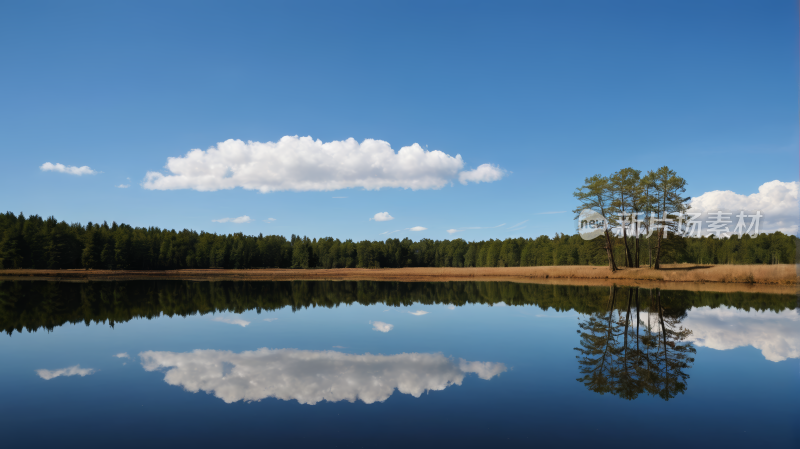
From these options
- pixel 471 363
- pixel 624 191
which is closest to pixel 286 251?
pixel 624 191

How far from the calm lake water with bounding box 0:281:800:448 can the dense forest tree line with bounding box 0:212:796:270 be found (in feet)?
164

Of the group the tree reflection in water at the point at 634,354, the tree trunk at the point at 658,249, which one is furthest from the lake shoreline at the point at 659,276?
the tree reflection in water at the point at 634,354

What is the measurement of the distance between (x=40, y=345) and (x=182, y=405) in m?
11.3

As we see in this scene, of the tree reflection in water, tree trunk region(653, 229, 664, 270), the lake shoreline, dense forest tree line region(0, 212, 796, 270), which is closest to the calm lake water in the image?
the tree reflection in water

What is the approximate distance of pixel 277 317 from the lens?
23.5 metres

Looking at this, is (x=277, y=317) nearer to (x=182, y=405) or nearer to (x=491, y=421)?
(x=182, y=405)

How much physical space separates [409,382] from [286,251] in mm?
146373

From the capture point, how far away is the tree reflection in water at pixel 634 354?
1012 centimetres

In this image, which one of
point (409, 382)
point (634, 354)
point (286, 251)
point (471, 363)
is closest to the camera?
A: point (409, 382)

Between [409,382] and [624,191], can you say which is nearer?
[409,382]

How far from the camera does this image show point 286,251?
495 feet

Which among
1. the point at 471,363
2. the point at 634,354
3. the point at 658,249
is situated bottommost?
the point at 471,363

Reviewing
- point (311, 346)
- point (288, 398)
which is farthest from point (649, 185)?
point (288, 398)

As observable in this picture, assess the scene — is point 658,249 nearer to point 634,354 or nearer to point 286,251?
point 634,354
